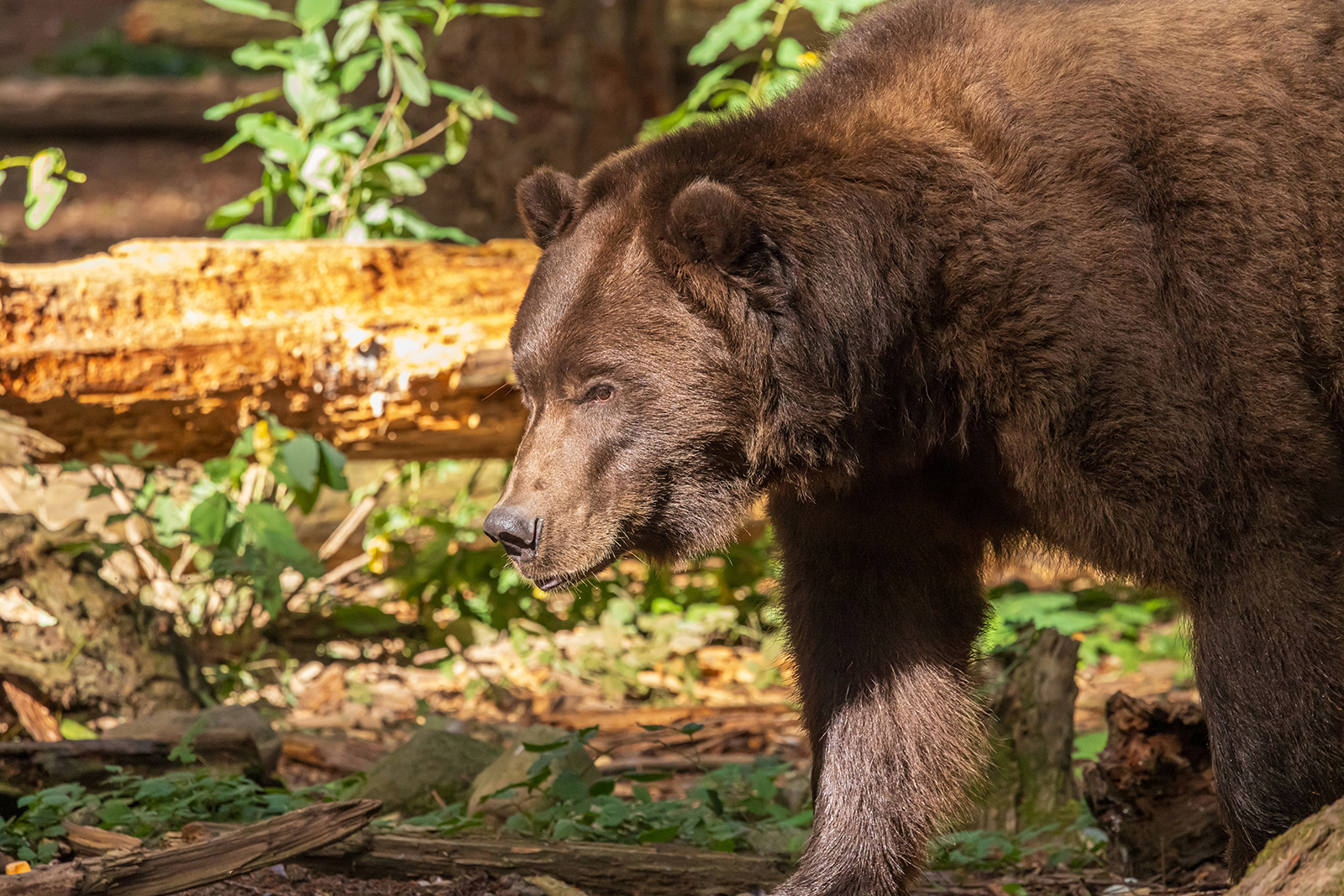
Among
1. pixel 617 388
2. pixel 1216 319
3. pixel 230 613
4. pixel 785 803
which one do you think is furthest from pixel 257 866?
pixel 230 613

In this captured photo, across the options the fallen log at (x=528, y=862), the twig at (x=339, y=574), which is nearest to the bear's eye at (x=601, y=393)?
the fallen log at (x=528, y=862)

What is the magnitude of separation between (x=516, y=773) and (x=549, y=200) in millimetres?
1895

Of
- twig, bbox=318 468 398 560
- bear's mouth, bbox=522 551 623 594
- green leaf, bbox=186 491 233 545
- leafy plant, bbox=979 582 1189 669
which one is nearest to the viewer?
bear's mouth, bbox=522 551 623 594

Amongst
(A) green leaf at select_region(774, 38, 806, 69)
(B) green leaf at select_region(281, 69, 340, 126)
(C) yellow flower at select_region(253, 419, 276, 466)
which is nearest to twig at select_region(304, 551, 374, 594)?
(C) yellow flower at select_region(253, 419, 276, 466)

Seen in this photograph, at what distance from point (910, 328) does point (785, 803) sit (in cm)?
218

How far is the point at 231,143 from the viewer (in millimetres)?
6012

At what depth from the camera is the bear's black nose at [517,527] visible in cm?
316

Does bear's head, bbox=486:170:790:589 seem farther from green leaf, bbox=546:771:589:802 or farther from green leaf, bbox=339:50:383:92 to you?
green leaf, bbox=339:50:383:92

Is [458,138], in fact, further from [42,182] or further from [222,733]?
[222,733]

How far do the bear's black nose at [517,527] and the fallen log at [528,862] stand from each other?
3.16ft

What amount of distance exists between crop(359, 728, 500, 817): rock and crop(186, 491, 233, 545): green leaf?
1.34 metres

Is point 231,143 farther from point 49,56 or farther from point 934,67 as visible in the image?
point 49,56

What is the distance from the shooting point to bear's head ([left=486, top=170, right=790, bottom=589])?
3104 mm

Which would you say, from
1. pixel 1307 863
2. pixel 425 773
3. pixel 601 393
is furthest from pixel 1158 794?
pixel 425 773
